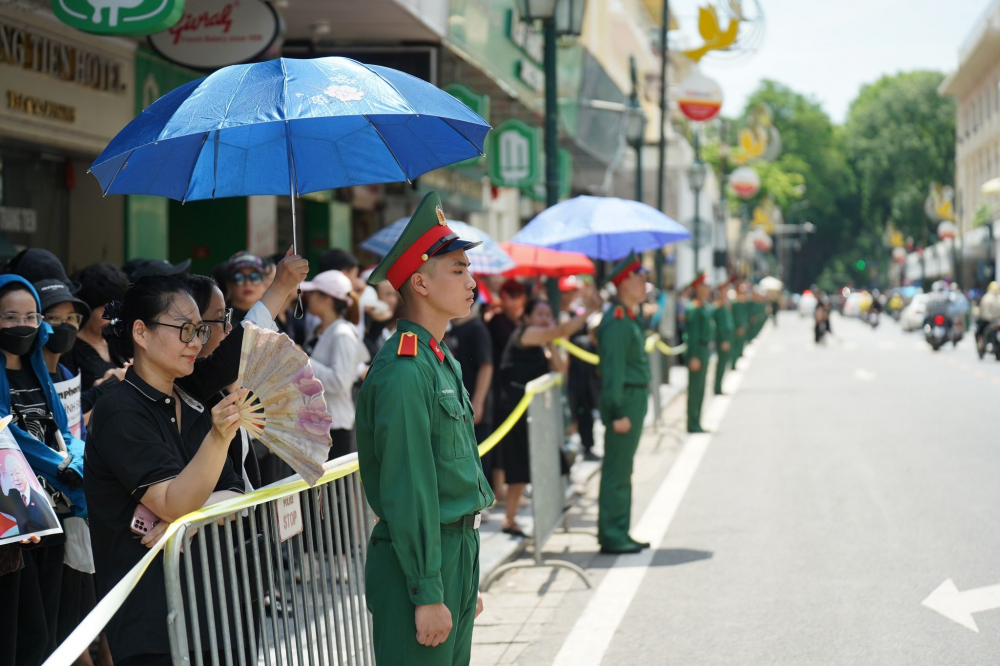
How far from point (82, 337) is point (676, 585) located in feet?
12.2

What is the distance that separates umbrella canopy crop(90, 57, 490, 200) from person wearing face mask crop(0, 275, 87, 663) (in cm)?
66

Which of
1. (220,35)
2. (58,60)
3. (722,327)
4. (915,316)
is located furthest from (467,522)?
(915,316)

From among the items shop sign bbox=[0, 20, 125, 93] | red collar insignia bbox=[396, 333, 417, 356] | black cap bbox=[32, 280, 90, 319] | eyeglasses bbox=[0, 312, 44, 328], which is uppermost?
shop sign bbox=[0, 20, 125, 93]

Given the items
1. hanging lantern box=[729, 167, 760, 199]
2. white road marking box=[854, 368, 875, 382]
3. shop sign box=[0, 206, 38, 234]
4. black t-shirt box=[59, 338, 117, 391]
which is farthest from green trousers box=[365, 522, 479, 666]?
hanging lantern box=[729, 167, 760, 199]

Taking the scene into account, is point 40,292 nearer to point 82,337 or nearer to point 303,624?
point 82,337

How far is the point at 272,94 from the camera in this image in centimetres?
407

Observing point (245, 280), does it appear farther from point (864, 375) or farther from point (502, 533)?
point (864, 375)

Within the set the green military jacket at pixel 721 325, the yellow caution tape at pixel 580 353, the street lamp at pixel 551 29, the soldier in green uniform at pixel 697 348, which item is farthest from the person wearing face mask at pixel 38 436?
the green military jacket at pixel 721 325

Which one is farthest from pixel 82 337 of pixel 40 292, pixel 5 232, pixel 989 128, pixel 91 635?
pixel 989 128

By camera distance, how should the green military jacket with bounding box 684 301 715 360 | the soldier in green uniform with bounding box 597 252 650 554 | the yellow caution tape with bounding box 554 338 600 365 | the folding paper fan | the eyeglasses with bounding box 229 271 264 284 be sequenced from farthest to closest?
the green military jacket with bounding box 684 301 715 360
the yellow caution tape with bounding box 554 338 600 365
the soldier in green uniform with bounding box 597 252 650 554
the eyeglasses with bounding box 229 271 264 284
the folding paper fan

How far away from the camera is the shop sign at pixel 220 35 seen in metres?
9.22

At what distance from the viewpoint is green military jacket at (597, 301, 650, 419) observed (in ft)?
27.5

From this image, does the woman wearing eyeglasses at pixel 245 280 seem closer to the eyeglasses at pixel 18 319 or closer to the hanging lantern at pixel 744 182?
the eyeglasses at pixel 18 319

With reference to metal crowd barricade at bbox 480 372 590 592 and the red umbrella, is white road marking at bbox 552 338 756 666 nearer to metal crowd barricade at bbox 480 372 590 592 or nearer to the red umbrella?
metal crowd barricade at bbox 480 372 590 592
